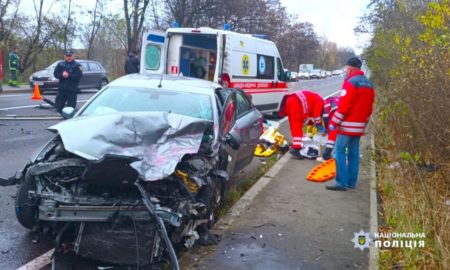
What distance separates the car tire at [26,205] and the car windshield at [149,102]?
55.6 inches

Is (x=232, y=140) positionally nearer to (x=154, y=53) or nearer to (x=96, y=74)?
(x=154, y=53)

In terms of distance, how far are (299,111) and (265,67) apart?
4.96 metres

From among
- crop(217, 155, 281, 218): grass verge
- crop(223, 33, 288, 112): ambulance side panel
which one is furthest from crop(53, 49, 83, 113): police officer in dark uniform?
crop(217, 155, 281, 218): grass verge

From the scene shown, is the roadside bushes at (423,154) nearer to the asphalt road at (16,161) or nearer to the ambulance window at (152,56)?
the asphalt road at (16,161)

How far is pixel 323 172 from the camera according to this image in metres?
7.71

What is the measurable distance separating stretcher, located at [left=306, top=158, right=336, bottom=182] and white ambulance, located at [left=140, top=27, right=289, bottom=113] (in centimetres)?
401

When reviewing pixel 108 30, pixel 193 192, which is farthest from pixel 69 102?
pixel 108 30

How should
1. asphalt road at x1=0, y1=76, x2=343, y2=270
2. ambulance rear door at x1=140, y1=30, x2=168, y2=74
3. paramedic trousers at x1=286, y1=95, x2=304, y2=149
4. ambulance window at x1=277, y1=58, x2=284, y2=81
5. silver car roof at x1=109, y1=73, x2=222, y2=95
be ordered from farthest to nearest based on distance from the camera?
ambulance window at x1=277, y1=58, x2=284, y2=81
ambulance rear door at x1=140, y1=30, x2=168, y2=74
paramedic trousers at x1=286, y1=95, x2=304, y2=149
silver car roof at x1=109, y1=73, x2=222, y2=95
asphalt road at x1=0, y1=76, x2=343, y2=270

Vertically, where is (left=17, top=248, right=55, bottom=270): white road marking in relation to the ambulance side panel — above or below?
below

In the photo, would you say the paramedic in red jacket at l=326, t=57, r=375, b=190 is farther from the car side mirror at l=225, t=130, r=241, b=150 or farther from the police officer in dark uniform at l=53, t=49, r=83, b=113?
the police officer in dark uniform at l=53, t=49, r=83, b=113

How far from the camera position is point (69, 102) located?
11.1 meters

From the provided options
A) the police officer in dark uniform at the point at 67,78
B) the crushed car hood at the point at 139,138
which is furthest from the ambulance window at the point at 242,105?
the police officer in dark uniform at the point at 67,78

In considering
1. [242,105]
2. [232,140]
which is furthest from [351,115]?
[232,140]

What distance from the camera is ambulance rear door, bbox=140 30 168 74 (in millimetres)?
11344
